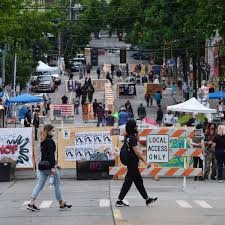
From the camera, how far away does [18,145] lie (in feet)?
80.6

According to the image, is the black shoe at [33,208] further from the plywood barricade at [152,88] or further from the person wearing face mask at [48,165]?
the plywood barricade at [152,88]

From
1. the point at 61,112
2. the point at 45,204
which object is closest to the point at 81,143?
the point at 45,204

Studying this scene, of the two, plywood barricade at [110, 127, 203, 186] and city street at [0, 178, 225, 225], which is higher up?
plywood barricade at [110, 127, 203, 186]

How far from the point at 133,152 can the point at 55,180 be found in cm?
154

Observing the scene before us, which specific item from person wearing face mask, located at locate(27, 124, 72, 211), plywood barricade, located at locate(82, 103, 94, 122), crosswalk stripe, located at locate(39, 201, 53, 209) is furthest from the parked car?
person wearing face mask, located at locate(27, 124, 72, 211)

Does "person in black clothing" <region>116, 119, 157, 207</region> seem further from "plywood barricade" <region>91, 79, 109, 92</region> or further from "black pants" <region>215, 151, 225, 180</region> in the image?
"plywood barricade" <region>91, 79, 109, 92</region>

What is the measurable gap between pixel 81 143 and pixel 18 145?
1805 millimetres

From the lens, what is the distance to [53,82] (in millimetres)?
75188

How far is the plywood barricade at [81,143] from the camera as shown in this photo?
79.8 ft

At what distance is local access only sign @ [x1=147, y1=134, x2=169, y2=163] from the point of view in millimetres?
20438

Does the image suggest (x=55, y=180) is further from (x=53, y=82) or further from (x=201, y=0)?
(x=53, y=82)

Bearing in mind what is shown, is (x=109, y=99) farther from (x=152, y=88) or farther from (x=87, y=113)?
(x=87, y=113)

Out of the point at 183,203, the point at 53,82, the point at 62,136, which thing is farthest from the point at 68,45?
the point at 183,203

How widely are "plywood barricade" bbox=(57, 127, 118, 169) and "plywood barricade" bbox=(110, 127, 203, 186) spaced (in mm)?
1779
